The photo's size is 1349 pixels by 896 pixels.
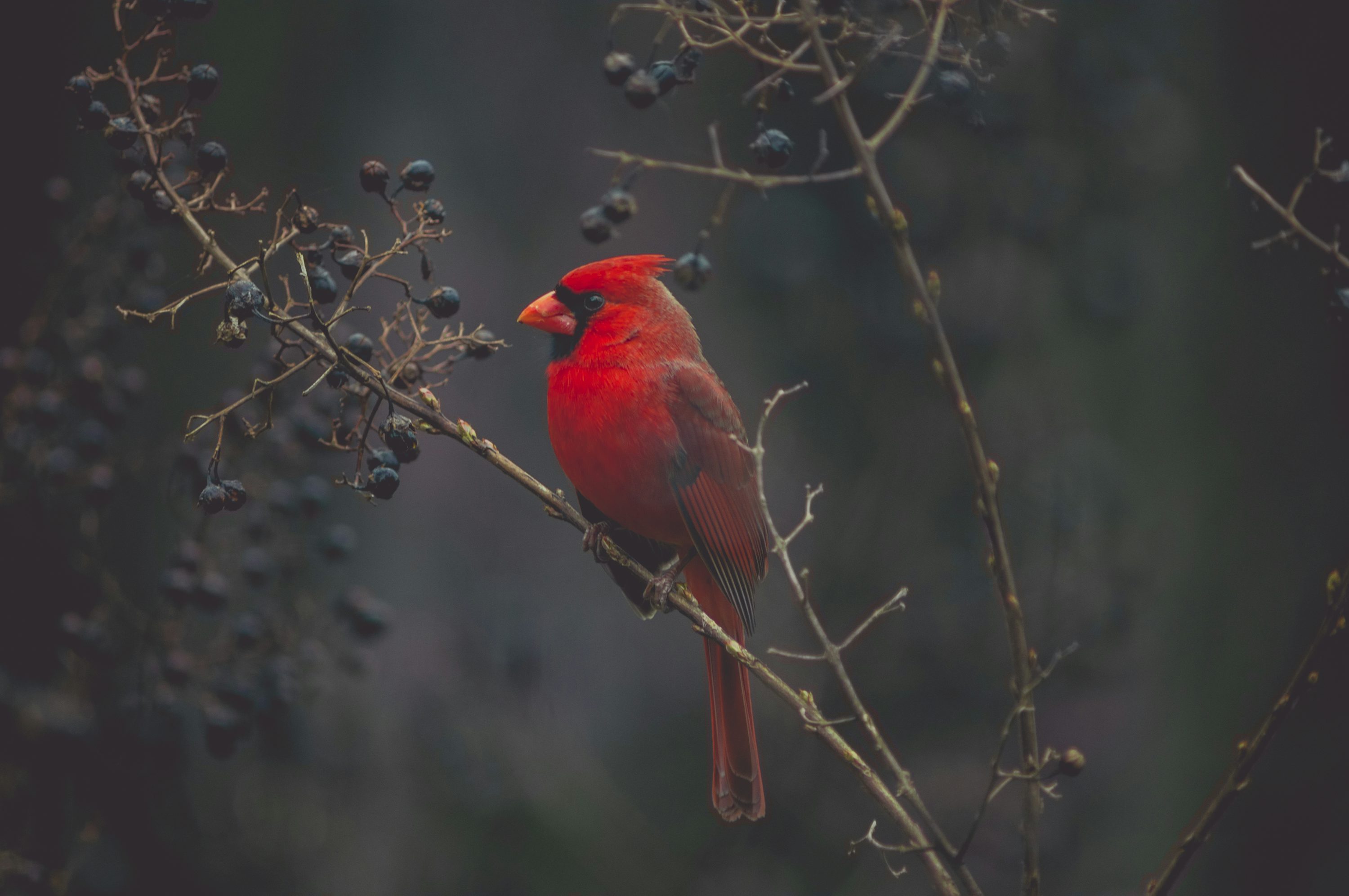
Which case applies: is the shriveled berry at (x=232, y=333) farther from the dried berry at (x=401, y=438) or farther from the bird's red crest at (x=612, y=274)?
the bird's red crest at (x=612, y=274)

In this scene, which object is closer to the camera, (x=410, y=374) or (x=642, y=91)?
(x=642, y=91)

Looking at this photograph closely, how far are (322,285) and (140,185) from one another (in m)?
0.17

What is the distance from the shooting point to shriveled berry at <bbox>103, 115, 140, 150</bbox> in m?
1.00

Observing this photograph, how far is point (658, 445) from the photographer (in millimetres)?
1431

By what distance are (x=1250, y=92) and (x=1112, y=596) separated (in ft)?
3.58

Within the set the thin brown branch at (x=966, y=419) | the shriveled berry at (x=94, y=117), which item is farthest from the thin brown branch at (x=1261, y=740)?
the shriveled berry at (x=94, y=117)

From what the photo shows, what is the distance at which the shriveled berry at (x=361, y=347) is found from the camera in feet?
3.35

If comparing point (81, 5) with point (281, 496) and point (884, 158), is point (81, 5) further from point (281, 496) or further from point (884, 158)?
point (884, 158)

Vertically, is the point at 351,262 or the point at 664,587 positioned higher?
the point at 351,262

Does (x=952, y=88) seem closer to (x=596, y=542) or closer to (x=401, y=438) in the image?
(x=401, y=438)

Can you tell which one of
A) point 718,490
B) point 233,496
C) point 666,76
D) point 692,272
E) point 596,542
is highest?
point 666,76

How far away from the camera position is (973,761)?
208 cm

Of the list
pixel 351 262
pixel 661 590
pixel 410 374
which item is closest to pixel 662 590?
Result: pixel 661 590

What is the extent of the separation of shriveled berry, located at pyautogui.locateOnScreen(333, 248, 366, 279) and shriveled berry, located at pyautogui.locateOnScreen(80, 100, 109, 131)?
0.25 meters
